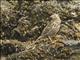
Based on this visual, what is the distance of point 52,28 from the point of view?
10805 millimetres

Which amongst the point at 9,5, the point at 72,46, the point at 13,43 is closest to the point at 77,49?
the point at 72,46

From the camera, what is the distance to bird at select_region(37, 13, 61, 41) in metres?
10.7

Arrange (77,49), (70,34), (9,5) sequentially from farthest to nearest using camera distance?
1. (9,5)
2. (70,34)
3. (77,49)

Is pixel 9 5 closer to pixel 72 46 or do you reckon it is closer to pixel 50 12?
pixel 50 12

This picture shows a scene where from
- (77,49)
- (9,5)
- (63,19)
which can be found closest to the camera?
(77,49)

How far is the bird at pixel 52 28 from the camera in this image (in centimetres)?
1074

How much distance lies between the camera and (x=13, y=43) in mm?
10844

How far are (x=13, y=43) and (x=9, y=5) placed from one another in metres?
2.32

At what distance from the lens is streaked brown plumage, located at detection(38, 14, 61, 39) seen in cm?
1074

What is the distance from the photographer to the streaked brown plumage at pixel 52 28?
10743mm

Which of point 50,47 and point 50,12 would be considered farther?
point 50,12

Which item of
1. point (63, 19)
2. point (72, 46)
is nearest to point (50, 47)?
point (72, 46)

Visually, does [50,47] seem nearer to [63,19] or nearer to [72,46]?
[72,46]

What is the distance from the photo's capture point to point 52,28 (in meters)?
10.8
